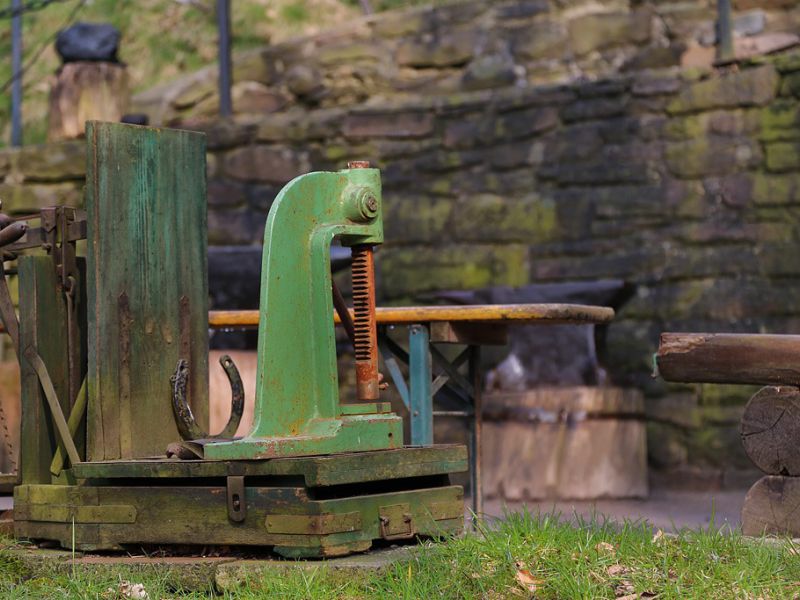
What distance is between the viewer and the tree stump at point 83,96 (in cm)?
803

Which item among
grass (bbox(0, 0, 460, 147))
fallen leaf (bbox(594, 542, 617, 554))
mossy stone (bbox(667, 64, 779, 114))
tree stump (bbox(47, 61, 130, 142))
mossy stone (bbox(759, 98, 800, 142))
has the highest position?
grass (bbox(0, 0, 460, 147))

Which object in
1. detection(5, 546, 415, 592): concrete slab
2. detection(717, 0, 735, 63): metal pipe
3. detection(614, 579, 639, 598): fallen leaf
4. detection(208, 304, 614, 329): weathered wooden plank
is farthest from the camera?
detection(717, 0, 735, 63): metal pipe

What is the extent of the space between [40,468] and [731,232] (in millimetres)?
3940

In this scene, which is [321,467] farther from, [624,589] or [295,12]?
[295,12]

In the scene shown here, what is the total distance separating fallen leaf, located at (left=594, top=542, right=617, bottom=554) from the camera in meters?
3.68

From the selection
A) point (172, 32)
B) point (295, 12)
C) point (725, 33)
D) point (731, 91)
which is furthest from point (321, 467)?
point (172, 32)

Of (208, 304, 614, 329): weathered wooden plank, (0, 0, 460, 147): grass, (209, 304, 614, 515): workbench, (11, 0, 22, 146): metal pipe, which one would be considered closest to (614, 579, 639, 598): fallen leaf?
(209, 304, 614, 515): workbench

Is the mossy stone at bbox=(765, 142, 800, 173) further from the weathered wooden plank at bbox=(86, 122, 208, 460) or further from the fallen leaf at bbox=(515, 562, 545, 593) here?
the fallen leaf at bbox=(515, 562, 545, 593)

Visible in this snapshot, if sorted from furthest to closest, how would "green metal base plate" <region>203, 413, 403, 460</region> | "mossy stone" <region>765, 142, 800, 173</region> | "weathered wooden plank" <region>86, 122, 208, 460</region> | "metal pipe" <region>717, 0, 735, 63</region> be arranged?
"metal pipe" <region>717, 0, 735, 63</region> < "mossy stone" <region>765, 142, 800, 173</region> < "weathered wooden plank" <region>86, 122, 208, 460</region> < "green metal base plate" <region>203, 413, 403, 460</region>

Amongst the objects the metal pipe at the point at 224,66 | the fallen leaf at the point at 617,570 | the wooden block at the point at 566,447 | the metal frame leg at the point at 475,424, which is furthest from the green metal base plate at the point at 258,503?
the metal pipe at the point at 224,66

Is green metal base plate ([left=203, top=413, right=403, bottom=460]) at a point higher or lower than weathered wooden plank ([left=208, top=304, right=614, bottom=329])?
lower

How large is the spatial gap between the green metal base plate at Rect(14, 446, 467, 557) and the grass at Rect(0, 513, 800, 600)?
14 cm

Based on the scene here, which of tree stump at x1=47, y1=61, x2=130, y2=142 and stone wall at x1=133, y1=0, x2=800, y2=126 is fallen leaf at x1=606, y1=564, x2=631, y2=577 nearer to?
stone wall at x1=133, y1=0, x2=800, y2=126

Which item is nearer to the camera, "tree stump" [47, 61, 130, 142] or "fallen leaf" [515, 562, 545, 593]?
"fallen leaf" [515, 562, 545, 593]
